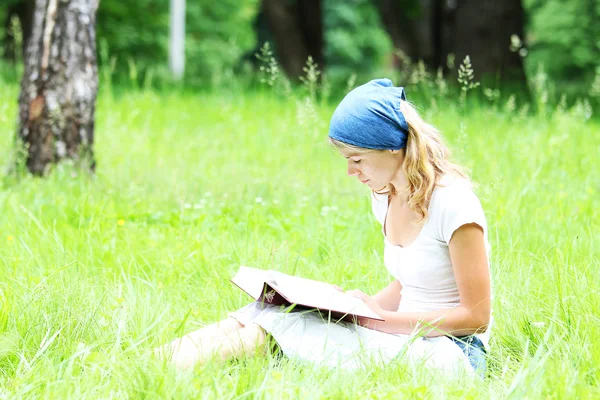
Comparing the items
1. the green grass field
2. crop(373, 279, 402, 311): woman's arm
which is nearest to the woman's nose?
crop(373, 279, 402, 311): woman's arm

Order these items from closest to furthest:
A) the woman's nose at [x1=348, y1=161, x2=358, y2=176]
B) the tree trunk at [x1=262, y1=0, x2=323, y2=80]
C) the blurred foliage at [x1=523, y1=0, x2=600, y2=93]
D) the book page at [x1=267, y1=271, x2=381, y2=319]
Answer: the book page at [x1=267, y1=271, x2=381, y2=319]
the woman's nose at [x1=348, y1=161, x2=358, y2=176]
the tree trunk at [x1=262, y1=0, x2=323, y2=80]
the blurred foliage at [x1=523, y1=0, x2=600, y2=93]

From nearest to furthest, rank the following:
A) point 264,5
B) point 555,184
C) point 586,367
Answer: point 586,367
point 555,184
point 264,5

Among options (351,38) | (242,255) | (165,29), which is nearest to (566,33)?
(165,29)

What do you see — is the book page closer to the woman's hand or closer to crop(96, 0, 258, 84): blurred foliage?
the woman's hand

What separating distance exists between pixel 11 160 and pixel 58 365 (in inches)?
118

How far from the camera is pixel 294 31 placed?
43.3 ft

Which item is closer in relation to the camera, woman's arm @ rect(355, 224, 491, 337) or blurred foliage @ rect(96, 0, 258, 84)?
woman's arm @ rect(355, 224, 491, 337)

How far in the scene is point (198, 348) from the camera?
252 cm

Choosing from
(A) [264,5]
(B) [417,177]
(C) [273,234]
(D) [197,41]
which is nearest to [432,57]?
(A) [264,5]

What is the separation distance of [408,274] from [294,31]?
35.7 feet

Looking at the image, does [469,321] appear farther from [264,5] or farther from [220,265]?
[264,5]

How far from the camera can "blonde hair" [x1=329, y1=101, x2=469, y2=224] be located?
258 centimetres

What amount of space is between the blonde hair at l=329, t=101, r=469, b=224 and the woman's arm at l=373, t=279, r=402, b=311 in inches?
16.0

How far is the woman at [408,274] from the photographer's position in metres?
2.53
